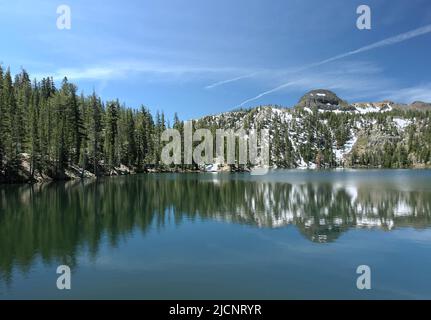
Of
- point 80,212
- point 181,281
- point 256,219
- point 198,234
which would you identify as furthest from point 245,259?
point 80,212

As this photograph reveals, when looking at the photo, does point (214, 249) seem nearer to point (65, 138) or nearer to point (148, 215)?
point (148, 215)

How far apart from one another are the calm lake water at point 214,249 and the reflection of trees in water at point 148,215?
164 millimetres

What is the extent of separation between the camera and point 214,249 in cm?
3394

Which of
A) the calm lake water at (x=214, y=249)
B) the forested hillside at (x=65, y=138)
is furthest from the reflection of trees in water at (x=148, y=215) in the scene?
the forested hillside at (x=65, y=138)

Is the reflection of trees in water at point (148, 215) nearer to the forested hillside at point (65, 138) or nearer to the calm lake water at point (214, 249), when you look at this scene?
the calm lake water at point (214, 249)

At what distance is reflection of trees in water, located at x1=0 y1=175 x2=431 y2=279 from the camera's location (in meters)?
34.7

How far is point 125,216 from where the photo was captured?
51.8 metres

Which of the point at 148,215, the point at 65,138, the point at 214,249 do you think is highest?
the point at 65,138

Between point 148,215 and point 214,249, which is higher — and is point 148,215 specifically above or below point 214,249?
above

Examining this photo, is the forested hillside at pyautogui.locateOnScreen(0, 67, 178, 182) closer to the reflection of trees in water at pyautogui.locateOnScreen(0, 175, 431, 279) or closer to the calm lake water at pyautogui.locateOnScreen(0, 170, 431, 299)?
the reflection of trees in water at pyautogui.locateOnScreen(0, 175, 431, 279)

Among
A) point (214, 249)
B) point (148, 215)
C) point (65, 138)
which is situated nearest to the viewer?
point (214, 249)

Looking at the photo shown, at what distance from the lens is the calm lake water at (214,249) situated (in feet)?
76.2

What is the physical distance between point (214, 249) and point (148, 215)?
21729 mm

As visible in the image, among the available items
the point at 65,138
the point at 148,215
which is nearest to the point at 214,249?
the point at 148,215
